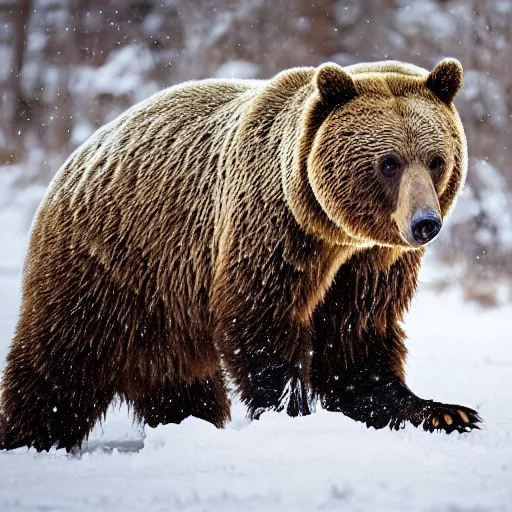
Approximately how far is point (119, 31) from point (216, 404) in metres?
9.92

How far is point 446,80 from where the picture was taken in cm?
458

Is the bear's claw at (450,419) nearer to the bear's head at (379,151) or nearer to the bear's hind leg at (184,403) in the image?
the bear's head at (379,151)

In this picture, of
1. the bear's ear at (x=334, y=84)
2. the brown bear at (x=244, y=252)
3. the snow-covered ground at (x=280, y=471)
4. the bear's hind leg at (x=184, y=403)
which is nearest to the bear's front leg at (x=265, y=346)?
the brown bear at (x=244, y=252)

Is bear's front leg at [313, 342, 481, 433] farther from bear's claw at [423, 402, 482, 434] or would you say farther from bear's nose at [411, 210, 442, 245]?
bear's nose at [411, 210, 442, 245]

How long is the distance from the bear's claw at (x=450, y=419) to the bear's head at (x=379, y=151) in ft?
2.63

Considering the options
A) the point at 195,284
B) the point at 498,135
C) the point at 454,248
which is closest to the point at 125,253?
the point at 195,284

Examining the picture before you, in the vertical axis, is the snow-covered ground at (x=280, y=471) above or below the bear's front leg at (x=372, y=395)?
below

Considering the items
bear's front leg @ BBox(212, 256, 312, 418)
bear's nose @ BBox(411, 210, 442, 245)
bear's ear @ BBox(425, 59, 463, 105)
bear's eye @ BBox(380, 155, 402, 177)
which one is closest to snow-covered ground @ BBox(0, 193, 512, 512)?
bear's front leg @ BBox(212, 256, 312, 418)

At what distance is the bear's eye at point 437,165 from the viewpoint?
4.31 metres

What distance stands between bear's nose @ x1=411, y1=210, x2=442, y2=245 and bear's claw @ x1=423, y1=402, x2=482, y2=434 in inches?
34.2

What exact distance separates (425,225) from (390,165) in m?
0.39

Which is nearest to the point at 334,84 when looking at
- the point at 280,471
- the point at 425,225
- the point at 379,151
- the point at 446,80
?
the point at 379,151

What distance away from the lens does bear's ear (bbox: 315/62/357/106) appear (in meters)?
4.41

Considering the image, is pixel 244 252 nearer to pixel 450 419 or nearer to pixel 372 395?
pixel 372 395
